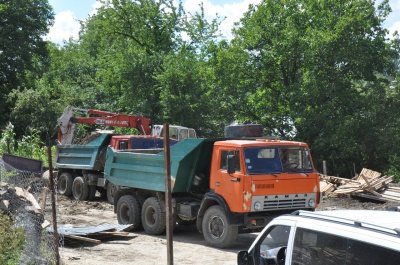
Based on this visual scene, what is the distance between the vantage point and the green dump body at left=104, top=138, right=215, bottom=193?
44.9 ft

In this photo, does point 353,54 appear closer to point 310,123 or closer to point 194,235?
point 310,123

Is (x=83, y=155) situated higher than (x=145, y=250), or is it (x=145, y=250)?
(x=83, y=155)

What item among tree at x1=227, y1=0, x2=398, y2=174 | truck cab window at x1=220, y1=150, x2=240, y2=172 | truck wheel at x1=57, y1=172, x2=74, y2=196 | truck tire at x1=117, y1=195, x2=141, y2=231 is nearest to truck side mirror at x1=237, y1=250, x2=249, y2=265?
truck cab window at x1=220, y1=150, x2=240, y2=172

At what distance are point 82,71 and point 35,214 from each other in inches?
1671

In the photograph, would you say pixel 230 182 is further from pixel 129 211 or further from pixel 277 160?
pixel 129 211

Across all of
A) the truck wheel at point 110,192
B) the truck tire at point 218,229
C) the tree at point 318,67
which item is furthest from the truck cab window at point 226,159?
the tree at point 318,67

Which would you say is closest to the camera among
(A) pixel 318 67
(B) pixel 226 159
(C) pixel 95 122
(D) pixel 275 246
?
(D) pixel 275 246

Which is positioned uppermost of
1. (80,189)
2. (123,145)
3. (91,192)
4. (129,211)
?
(123,145)

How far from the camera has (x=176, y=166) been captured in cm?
1371

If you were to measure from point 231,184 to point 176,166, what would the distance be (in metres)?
1.63

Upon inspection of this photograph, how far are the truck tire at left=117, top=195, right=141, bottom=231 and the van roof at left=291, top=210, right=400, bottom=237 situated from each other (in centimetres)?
977

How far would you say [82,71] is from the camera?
170ft

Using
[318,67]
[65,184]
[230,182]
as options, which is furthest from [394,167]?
[230,182]

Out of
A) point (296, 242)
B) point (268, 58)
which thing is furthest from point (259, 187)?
point (268, 58)
